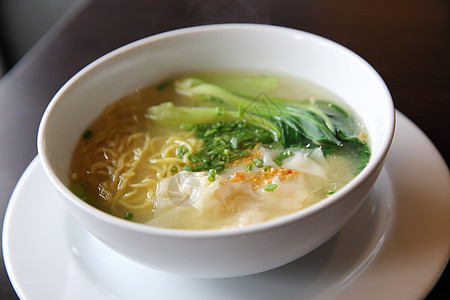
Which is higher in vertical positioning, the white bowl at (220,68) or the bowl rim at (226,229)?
the bowl rim at (226,229)

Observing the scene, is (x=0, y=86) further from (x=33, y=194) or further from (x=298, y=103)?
(x=298, y=103)

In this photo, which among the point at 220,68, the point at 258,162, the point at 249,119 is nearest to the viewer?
the point at 258,162

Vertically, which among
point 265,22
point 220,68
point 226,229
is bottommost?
point 265,22

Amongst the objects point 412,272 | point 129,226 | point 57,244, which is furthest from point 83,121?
point 412,272

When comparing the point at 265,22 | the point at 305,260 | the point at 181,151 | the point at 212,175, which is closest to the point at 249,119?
the point at 181,151

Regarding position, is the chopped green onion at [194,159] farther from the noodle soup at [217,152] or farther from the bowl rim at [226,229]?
the bowl rim at [226,229]

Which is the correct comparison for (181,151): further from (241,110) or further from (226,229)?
(226,229)

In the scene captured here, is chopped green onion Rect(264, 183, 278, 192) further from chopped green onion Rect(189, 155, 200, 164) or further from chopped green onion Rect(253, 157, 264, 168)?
chopped green onion Rect(189, 155, 200, 164)

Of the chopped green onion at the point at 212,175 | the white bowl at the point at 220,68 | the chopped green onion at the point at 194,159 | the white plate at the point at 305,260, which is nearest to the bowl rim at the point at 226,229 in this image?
the white bowl at the point at 220,68
